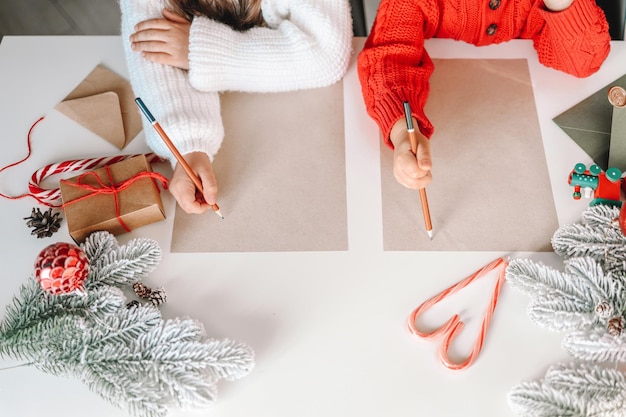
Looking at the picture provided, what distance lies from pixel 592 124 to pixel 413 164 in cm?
33

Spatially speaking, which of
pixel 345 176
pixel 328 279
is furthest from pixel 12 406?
pixel 345 176

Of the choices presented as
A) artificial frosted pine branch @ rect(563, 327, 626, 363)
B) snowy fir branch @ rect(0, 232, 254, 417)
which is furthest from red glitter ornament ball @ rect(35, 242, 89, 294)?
artificial frosted pine branch @ rect(563, 327, 626, 363)

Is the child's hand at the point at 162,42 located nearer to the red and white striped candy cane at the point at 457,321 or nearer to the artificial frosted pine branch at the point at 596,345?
the red and white striped candy cane at the point at 457,321

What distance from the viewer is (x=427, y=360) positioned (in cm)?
72

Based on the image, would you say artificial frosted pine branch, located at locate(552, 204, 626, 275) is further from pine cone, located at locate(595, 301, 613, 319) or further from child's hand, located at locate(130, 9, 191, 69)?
child's hand, located at locate(130, 9, 191, 69)

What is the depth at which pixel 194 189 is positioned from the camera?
0.82 metres

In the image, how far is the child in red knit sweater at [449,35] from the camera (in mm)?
865

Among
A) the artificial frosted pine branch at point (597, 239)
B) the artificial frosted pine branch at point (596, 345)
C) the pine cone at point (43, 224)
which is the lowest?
the artificial frosted pine branch at point (596, 345)

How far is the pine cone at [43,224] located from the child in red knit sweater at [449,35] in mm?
504

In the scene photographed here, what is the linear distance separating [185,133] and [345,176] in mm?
253

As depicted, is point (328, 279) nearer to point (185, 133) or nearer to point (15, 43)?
point (185, 133)

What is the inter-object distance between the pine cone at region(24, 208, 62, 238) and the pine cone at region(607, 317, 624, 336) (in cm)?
76

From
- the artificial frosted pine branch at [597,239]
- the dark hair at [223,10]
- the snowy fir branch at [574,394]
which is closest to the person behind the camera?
the snowy fir branch at [574,394]

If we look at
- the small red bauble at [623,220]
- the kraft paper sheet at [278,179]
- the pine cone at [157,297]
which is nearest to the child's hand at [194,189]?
the kraft paper sheet at [278,179]
